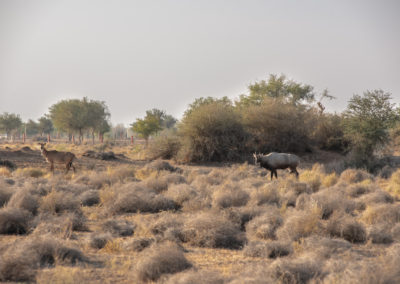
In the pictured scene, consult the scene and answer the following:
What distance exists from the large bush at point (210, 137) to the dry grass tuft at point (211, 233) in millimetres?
18343

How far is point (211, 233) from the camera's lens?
284 inches

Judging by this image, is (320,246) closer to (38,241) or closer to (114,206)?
(38,241)

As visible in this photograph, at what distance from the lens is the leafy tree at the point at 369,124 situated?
22812mm

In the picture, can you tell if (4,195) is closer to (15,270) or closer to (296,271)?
(15,270)

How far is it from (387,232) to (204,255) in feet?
12.1

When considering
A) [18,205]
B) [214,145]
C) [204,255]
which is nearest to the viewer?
[204,255]

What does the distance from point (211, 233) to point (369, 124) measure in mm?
18619

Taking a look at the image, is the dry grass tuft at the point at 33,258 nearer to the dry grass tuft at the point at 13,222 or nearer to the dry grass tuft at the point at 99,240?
the dry grass tuft at the point at 99,240

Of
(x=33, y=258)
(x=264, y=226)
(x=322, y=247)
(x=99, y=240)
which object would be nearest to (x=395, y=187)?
(x=264, y=226)

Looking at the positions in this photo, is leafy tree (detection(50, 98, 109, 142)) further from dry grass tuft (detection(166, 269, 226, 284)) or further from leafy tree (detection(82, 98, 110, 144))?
dry grass tuft (detection(166, 269, 226, 284))

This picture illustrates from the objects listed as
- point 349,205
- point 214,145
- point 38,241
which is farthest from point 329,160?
point 38,241

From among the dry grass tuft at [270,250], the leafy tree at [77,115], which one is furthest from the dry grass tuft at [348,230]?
the leafy tree at [77,115]

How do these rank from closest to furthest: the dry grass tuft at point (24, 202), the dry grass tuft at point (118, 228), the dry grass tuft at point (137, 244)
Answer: the dry grass tuft at point (137, 244)
the dry grass tuft at point (118, 228)
the dry grass tuft at point (24, 202)

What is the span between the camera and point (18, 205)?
9.30 m
